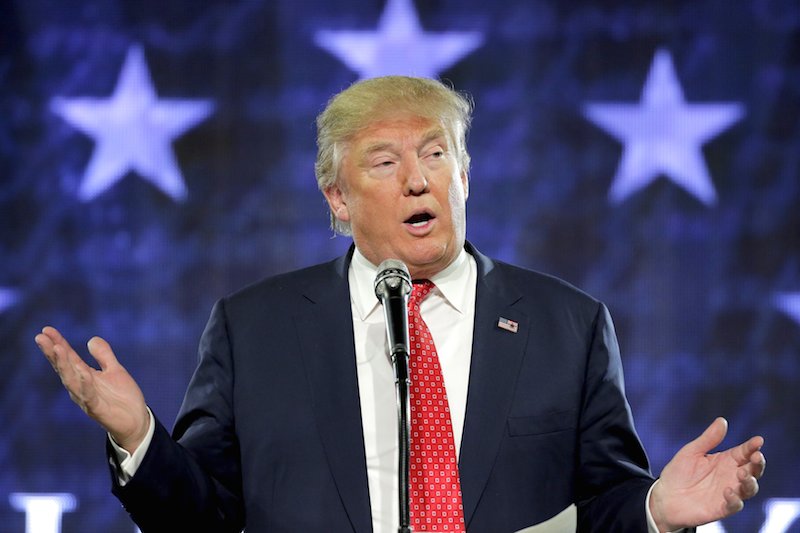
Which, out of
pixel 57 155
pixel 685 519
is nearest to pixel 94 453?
pixel 57 155

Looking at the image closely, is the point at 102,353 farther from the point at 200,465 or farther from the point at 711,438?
the point at 711,438

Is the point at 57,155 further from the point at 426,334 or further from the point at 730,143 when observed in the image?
the point at 730,143

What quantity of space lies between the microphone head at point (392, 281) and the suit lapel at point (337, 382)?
14.8 inches

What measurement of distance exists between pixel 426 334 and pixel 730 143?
171cm

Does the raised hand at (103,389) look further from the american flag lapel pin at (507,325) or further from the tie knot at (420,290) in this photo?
the american flag lapel pin at (507,325)

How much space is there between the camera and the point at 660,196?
354cm

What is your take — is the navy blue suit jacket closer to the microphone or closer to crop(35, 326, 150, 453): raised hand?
crop(35, 326, 150, 453): raised hand

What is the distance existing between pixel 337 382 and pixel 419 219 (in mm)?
394

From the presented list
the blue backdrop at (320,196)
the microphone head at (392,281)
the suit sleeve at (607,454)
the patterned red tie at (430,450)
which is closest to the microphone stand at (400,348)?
the microphone head at (392,281)

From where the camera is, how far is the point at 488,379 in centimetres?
220

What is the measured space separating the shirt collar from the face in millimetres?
20

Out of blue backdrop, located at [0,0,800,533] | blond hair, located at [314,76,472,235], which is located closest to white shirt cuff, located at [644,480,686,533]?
blond hair, located at [314,76,472,235]

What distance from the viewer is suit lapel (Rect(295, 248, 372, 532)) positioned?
2098 millimetres

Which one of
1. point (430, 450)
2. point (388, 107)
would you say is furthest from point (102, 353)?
point (388, 107)
